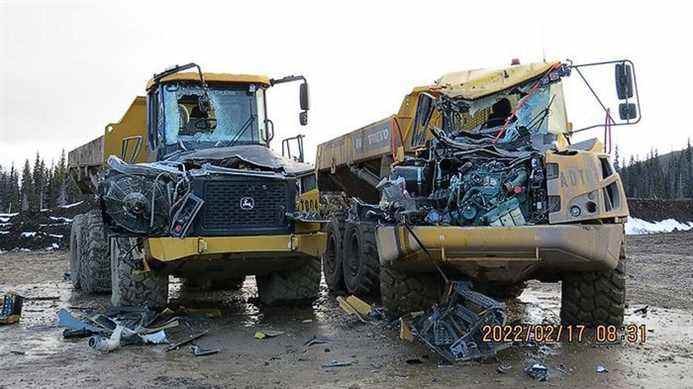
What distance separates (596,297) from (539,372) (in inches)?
59.3

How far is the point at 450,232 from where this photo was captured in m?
5.86

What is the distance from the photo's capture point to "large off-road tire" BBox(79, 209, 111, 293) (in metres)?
10.7

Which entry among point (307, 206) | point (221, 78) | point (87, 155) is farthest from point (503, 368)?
point (87, 155)

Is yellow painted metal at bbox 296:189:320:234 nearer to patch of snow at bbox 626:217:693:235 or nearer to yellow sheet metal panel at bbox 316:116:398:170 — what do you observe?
yellow sheet metal panel at bbox 316:116:398:170

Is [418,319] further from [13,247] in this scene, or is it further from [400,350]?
[13,247]

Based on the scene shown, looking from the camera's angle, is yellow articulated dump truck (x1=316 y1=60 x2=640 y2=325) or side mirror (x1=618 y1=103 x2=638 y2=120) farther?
side mirror (x1=618 y1=103 x2=638 y2=120)

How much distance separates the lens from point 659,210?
3180cm

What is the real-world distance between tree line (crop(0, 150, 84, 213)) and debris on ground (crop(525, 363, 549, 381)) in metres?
43.2

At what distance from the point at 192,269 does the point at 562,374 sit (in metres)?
4.18

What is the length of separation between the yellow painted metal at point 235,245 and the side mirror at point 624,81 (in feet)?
11.2

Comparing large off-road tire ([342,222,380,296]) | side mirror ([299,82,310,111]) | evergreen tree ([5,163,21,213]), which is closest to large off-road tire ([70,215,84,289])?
large off-road tire ([342,222,380,296])

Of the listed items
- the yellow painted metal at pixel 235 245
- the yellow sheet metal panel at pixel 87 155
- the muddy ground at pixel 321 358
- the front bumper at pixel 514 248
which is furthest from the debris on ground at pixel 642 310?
the yellow sheet metal panel at pixel 87 155
